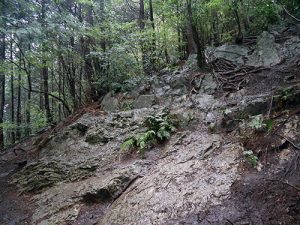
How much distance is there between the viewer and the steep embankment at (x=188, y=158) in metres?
4.61

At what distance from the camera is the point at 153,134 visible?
7.48 m

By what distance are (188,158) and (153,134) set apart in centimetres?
162

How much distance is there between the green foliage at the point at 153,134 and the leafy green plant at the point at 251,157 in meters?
2.48

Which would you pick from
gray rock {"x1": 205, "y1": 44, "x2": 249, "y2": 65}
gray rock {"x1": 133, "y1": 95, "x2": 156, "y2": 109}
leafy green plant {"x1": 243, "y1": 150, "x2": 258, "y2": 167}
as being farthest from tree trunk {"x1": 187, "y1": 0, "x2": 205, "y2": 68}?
leafy green plant {"x1": 243, "y1": 150, "x2": 258, "y2": 167}

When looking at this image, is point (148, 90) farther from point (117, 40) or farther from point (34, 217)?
point (34, 217)

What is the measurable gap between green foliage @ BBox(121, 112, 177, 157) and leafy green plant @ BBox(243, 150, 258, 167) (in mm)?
2475

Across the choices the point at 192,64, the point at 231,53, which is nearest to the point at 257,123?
the point at 231,53

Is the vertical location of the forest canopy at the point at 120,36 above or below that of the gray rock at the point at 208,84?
above

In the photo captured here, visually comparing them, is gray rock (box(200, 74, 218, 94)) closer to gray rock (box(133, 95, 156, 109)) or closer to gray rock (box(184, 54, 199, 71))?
gray rock (box(184, 54, 199, 71))

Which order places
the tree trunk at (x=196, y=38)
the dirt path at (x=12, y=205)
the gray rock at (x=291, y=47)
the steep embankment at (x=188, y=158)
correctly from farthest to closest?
1. the tree trunk at (x=196, y=38)
2. the gray rock at (x=291, y=47)
3. the dirt path at (x=12, y=205)
4. the steep embankment at (x=188, y=158)

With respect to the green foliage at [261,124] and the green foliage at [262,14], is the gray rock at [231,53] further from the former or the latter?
the green foliage at [261,124]

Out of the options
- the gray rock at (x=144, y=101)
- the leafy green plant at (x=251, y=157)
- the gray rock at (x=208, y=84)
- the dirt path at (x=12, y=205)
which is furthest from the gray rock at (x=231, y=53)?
the dirt path at (x=12, y=205)

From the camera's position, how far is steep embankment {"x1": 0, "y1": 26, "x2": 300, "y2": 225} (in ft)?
15.1

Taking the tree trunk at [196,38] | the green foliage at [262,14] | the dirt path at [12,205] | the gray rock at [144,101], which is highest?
the green foliage at [262,14]
